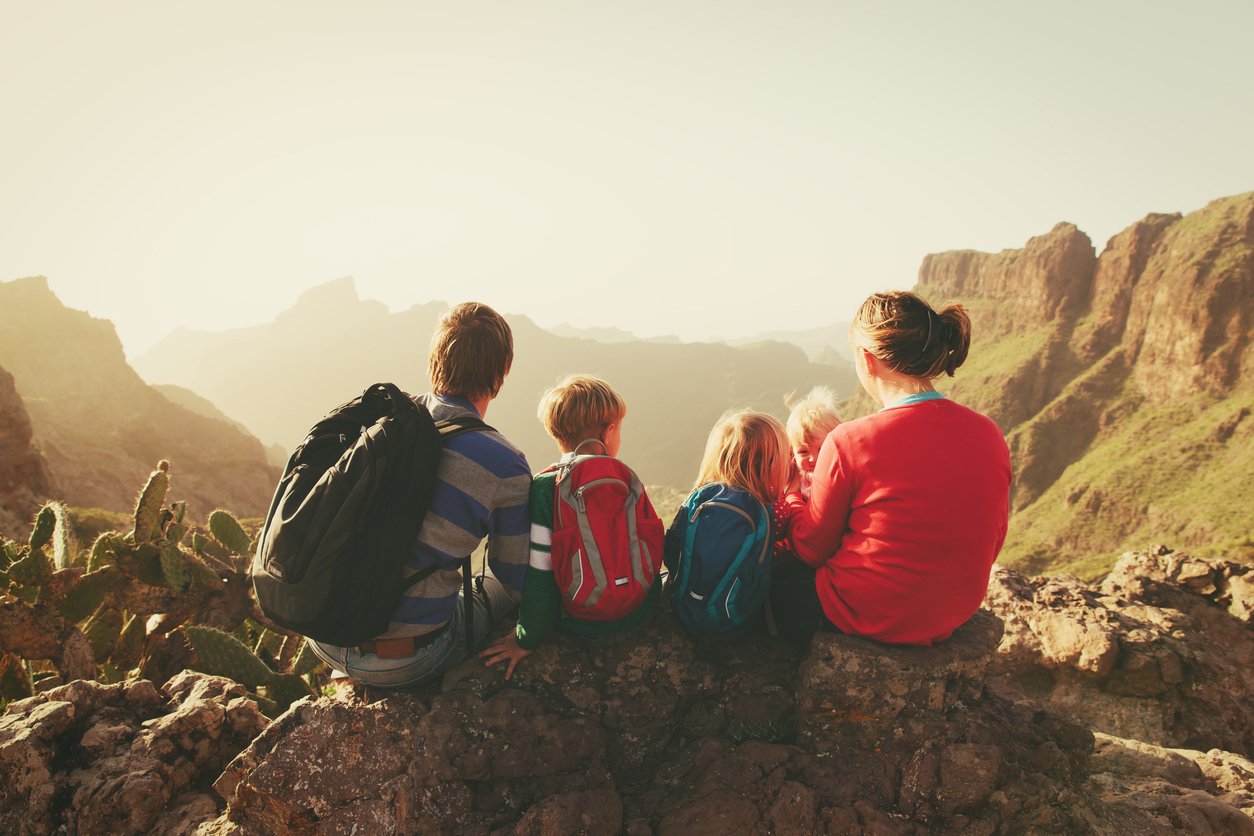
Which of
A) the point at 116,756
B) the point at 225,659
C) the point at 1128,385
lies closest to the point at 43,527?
the point at 225,659

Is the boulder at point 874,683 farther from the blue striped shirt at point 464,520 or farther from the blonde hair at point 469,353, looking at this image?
the blonde hair at point 469,353

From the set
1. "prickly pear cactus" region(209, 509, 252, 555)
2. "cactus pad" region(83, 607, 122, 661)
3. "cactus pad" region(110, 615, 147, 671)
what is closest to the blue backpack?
"cactus pad" region(110, 615, 147, 671)

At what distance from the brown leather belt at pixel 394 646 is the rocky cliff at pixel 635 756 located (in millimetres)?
304

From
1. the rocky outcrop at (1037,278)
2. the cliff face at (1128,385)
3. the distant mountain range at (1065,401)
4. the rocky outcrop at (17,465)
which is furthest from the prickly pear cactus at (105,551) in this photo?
the rocky outcrop at (1037,278)

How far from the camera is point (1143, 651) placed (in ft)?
18.7

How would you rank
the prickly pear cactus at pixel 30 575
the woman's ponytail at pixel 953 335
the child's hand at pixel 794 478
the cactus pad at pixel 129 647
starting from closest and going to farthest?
the woman's ponytail at pixel 953 335 < the child's hand at pixel 794 478 < the prickly pear cactus at pixel 30 575 < the cactus pad at pixel 129 647

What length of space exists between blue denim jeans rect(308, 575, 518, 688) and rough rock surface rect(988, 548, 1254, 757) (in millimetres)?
4193

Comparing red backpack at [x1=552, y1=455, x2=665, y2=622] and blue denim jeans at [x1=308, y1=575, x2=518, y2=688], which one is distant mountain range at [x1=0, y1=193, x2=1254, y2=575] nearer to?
blue denim jeans at [x1=308, y1=575, x2=518, y2=688]

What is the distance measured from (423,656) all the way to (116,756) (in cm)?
199

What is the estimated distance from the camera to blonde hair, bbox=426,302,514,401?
3115 mm

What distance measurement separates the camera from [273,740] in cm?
307

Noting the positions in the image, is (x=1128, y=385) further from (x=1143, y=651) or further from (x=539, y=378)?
(x=539, y=378)

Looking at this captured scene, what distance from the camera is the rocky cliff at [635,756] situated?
3.00 meters

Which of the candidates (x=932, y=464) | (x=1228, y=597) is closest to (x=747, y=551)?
(x=932, y=464)
